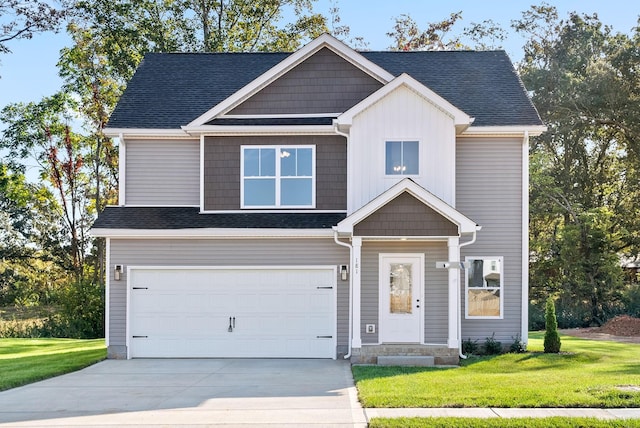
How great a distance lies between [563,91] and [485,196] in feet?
59.6

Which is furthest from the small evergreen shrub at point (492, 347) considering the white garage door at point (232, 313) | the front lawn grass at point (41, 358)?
the front lawn grass at point (41, 358)

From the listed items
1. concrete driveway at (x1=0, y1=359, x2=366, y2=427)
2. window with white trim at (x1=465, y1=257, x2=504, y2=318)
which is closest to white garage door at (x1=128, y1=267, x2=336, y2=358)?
concrete driveway at (x1=0, y1=359, x2=366, y2=427)

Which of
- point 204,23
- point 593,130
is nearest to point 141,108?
point 204,23

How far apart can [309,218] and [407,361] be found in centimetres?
424

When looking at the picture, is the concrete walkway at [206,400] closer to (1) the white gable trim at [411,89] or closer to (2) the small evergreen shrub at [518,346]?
(2) the small evergreen shrub at [518,346]

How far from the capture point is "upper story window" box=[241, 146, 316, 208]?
1709 centimetres

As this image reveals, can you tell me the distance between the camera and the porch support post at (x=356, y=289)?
1507cm

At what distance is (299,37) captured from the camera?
3372cm

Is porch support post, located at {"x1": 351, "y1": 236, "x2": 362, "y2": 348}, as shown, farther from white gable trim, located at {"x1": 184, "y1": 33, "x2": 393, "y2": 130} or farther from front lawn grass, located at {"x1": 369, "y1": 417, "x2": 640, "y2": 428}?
front lawn grass, located at {"x1": 369, "y1": 417, "x2": 640, "y2": 428}

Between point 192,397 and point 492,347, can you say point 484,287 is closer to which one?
point 492,347

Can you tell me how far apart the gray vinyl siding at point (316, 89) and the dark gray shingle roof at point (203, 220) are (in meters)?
2.71

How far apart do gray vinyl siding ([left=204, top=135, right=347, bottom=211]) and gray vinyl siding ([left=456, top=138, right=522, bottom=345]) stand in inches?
117

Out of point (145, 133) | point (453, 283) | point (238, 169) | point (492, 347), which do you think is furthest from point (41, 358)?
point (492, 347)

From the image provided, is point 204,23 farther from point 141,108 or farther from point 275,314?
point 275,314
